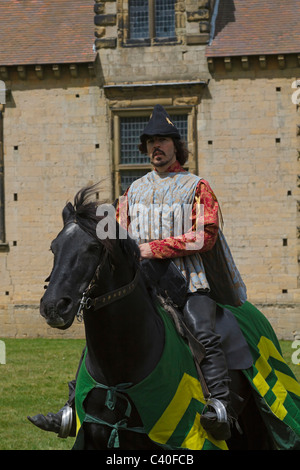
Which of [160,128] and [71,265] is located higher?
[160,128]

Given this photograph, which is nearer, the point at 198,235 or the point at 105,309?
the point at 105,309

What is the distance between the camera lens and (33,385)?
12.6 metres

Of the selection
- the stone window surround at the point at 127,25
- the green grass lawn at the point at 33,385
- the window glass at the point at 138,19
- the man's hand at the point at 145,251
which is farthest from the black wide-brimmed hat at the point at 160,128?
the window glass at the point at 138,19

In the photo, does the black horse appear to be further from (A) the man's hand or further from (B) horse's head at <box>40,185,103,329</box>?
(A) the man's hand

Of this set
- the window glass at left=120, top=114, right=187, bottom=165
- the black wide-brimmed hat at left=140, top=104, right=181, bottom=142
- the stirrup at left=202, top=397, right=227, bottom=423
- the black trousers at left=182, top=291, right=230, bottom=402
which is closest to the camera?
the stirrup at left=202, top=397, right=227, bottom=423

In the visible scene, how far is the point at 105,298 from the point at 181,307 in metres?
1.08

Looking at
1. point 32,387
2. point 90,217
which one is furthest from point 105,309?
point 32,387

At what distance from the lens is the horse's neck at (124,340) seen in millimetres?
4430

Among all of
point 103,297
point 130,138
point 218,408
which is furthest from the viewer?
point 130,138

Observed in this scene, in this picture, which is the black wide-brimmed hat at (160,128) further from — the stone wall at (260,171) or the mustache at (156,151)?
the stone wall at (260,171)

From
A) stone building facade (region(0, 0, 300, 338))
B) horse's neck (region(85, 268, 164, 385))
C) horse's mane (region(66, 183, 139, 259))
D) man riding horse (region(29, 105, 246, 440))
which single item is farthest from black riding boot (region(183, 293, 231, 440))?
stone building facade (region(0, 0, 300, 338))

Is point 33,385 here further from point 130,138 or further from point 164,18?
point 164,18

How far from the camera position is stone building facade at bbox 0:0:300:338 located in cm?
2077
